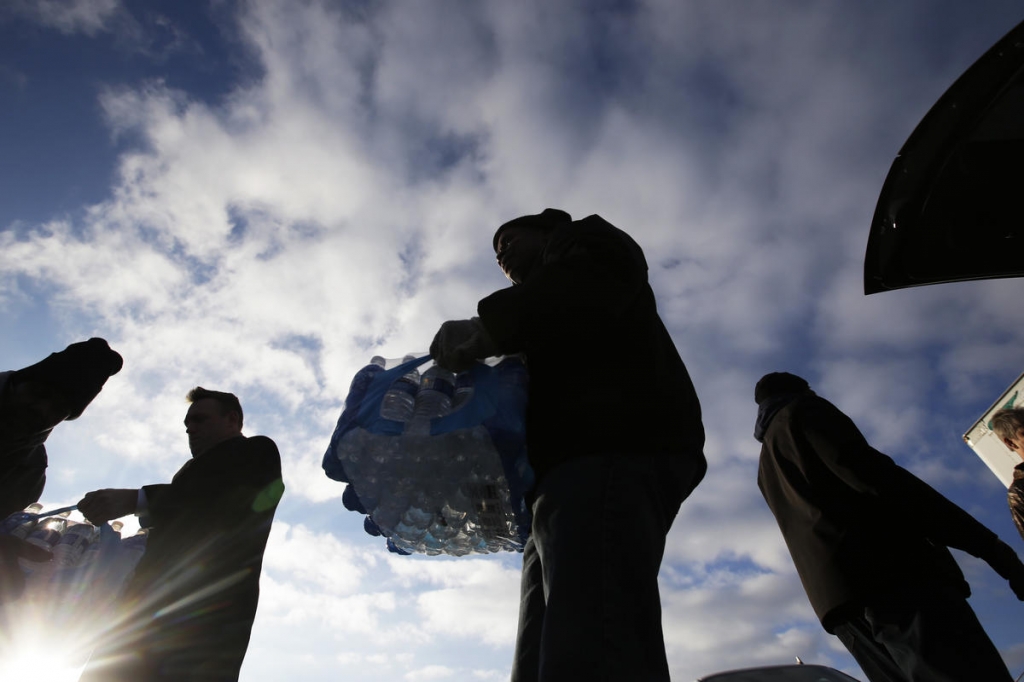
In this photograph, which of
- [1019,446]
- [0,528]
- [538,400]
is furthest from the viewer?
[1019,446]

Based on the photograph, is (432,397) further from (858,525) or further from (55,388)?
(55,388)

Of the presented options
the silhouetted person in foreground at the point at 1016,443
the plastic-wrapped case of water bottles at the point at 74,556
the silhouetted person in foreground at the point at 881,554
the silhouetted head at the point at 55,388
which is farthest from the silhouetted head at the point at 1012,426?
the silhouetted head at the point at 55,388

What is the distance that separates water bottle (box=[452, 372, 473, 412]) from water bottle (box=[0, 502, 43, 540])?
119 inches

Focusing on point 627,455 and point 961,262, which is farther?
point 961,262

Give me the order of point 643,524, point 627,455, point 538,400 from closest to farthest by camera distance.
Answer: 1. point 643,524
2. point 627,455
3. point 538,400

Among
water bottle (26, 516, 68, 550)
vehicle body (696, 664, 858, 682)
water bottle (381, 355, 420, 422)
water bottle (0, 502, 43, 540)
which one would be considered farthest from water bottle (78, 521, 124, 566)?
vehicle body (696, 664, 858, 682)

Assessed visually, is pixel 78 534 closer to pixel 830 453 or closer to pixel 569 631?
pixel 569 631

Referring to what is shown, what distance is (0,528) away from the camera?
10.3 ft

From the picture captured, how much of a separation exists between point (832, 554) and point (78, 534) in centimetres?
413

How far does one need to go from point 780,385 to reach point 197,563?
11.0ft

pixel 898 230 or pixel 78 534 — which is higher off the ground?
pixel 898 230

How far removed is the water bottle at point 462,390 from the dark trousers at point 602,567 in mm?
423

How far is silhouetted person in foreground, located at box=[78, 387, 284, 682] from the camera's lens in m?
2.46

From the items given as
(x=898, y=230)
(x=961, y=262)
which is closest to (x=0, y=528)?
(x=898, y=230)
